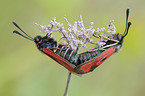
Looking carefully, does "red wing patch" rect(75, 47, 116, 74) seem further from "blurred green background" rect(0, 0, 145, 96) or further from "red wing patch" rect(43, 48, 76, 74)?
"blurred green background" rect(0, 0, 145, 96)

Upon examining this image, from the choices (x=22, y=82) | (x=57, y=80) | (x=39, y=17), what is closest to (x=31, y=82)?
(x=22, y=82)

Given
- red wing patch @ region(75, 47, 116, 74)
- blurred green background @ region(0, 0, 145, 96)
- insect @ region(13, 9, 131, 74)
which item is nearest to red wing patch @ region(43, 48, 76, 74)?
insect @ region(13, 9, 131, 74)

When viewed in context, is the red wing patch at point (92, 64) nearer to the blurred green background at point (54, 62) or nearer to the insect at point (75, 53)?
the insect at point (75, 53)
